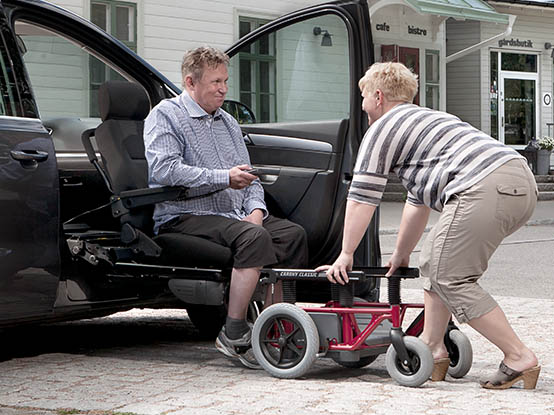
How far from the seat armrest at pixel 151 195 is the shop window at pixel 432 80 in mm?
24229

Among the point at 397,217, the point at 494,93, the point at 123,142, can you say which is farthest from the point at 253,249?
the point at 494,93

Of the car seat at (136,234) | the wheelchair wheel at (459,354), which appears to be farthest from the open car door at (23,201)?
the wheelchair wheel at (459,354)

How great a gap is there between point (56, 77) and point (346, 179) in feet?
6.43

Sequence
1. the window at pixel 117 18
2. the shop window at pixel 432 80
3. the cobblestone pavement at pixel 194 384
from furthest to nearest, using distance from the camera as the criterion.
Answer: the shop window at pixel 432 80 < the window at pixel 117 18 < the cobblestone pavement at pixel 194 384

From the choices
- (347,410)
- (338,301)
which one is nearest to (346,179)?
(338,301)

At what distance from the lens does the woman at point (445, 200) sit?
4719 millimetres

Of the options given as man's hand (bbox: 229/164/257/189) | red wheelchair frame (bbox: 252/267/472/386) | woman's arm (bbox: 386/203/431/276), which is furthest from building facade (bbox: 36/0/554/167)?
red wheelchair frame (bbox: 252/267/472/386)

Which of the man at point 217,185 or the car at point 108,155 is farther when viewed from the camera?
the man at point 217,185

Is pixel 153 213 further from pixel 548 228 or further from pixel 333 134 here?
pixel 548 228

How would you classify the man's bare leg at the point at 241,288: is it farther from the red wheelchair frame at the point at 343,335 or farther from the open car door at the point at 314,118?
the open car door at the point at 314,118

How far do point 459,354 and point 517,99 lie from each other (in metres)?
29.2

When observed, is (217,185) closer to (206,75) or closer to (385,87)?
(206,75)

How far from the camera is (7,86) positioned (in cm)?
528

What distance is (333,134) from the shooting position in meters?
5.63
